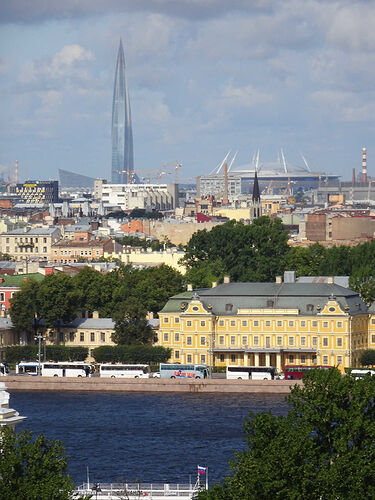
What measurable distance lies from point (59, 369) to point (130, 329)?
503 centimetres

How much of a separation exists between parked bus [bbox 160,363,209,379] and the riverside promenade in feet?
3.14

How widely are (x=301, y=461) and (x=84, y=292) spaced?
51.1 metres

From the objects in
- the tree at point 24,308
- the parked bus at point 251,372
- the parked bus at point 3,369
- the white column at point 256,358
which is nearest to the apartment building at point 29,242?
the tree at point 24,308

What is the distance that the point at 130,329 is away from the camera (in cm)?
8319

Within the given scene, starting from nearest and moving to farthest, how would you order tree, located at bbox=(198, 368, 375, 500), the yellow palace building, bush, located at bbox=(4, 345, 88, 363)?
tree, located at bbox=(198, 368, 375, 500) < the yellow palace building < bush, located at bbox=(4, 345, 88, 363)

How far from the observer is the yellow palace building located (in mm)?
80062

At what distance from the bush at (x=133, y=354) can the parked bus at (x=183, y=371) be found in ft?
7.85

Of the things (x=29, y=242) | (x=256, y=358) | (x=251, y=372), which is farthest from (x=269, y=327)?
(x=29, y=242)

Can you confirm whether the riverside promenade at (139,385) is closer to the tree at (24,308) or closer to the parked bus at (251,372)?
the parked bus at (251,372)

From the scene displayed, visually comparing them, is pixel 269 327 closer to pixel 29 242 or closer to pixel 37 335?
pixel 37 335

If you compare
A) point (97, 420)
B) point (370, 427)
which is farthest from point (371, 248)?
point (370, 427)

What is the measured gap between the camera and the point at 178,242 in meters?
158

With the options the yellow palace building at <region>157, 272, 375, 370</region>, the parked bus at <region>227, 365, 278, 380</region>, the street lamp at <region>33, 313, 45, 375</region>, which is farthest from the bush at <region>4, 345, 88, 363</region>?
the parked bus at <region>227, 365, 278, 380</region>

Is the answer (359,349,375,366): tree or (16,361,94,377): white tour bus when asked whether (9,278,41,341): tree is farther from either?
(359,349,375,366): tree
